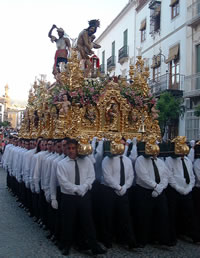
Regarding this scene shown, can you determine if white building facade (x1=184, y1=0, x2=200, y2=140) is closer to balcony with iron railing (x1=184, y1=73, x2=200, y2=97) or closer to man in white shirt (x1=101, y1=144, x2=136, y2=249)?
balcony with iron railing (x1=184, y1=73, x2=200, y2=97)

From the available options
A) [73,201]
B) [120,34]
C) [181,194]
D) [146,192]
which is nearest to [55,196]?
[73,201]

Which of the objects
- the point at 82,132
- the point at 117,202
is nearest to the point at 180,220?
the point at 117,202

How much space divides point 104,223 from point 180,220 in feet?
4.26

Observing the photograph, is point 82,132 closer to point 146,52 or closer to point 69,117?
point 69,117

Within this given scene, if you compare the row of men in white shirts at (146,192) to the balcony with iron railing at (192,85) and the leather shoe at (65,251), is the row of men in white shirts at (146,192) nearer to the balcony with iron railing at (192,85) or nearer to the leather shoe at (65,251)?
the leather shoe at (65,251)

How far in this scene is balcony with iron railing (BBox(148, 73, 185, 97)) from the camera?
54.7ft

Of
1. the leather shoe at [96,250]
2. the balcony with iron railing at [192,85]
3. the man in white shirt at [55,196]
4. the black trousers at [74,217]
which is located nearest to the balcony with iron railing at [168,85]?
the balcony with iron railing at [192,85]

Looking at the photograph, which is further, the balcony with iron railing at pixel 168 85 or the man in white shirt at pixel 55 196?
the balcony with iron railing at pixel 168 85

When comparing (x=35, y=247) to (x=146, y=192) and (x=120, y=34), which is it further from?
(x=120, y=34)

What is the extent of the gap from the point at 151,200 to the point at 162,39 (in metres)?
15.4

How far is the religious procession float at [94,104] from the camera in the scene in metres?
7.98

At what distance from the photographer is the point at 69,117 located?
314 inches

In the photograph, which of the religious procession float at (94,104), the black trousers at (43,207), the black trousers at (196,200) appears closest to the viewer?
the black trousers at (196,200)

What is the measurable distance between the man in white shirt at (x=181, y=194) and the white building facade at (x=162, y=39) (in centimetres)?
921
